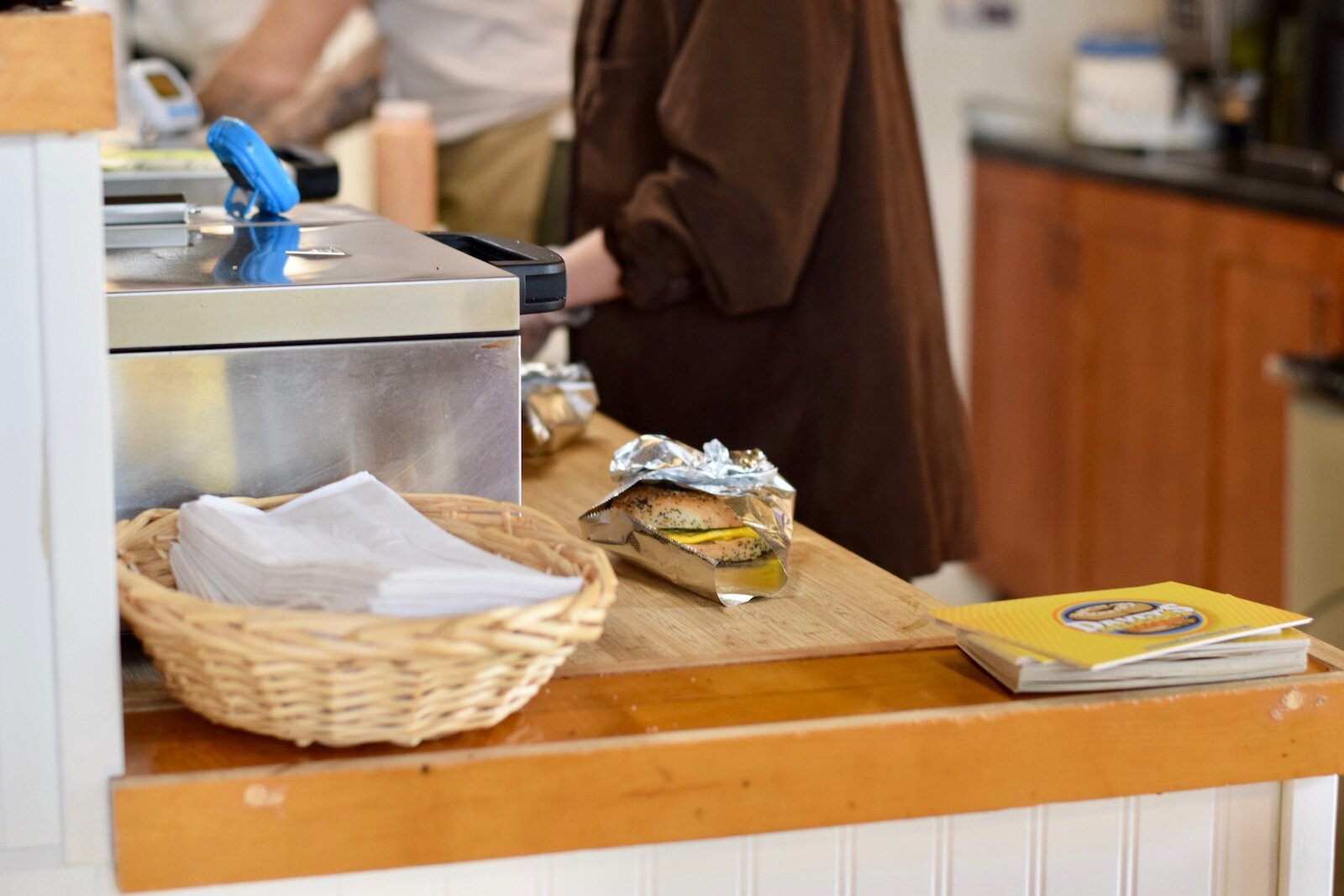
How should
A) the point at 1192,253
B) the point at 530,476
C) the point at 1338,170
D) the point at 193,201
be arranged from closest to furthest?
the point at 530,476 < the point at 193,201 < the point at 1338,170 < the point at 1192,253

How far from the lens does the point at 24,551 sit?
79cm

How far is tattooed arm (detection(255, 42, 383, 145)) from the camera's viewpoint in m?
2.46

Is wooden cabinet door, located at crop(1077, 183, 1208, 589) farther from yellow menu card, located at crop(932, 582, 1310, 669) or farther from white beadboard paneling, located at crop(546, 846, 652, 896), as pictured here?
white beadboard paneling, located at crop(546, 846, 652, 896)

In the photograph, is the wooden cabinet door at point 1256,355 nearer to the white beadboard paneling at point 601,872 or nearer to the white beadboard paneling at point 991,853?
the white beadboard paneling at point 991,853

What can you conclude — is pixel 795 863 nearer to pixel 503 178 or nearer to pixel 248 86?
pixel 248 86

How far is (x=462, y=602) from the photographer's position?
79 centimetres

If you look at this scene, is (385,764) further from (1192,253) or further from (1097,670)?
(1192,253)

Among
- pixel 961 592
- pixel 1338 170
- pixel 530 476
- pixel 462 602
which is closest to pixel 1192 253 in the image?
pixel 1338 170

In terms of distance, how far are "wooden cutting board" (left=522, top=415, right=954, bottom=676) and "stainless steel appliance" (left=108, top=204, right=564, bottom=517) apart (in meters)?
0.12

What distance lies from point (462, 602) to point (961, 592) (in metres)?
3.12

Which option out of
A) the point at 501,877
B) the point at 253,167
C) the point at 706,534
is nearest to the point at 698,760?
the point at 501,877

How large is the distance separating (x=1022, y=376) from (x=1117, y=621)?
2.65 meters

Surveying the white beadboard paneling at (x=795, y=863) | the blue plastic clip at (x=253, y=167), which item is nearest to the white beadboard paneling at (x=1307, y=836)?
the white beadboard paneling at (x=795, y=863)

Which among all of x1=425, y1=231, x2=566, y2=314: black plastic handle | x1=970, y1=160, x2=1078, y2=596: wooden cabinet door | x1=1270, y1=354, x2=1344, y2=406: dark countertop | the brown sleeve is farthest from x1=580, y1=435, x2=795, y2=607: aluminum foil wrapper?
x1=970, y1=160, x2=1078, y2=596: wooden cabinet door
